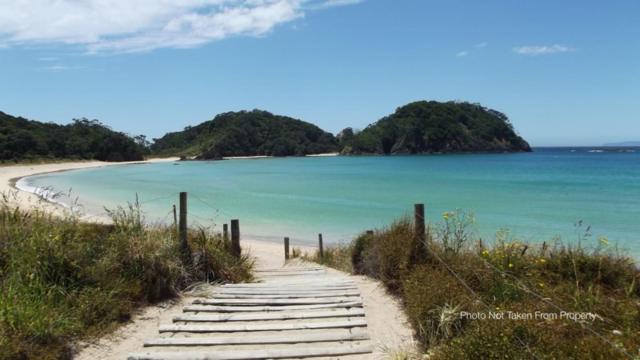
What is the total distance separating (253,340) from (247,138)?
157523 mm

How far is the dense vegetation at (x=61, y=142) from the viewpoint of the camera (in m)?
81.9

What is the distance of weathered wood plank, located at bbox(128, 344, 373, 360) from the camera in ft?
15.0

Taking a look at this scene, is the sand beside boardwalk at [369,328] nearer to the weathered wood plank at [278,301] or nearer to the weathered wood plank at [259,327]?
the weathered wood plank at [259,327]

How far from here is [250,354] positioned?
4.63 m

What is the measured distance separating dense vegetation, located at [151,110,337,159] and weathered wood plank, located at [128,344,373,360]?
139 meters

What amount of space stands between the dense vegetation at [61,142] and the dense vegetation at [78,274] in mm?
84737

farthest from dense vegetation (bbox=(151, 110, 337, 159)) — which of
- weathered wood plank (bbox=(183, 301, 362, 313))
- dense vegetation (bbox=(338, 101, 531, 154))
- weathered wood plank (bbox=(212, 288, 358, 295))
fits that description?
weathered wood plank (bbox=(183, 301, 362, 313))

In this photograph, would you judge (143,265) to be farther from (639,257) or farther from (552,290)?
(639,257)

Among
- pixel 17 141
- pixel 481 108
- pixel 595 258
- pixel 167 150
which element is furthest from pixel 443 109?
pixel 595 258

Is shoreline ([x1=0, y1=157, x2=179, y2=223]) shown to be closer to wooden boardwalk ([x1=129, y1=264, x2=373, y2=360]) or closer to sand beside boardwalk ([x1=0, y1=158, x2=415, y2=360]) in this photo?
sand beside boardwalk ([x1=0, y1=158, x2=415, y2=360])

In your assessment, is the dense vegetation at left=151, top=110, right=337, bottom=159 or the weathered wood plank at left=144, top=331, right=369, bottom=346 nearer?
the weathered wood plank at left=144, top=331, right=369, bottom=346

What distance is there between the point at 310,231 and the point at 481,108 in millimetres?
157961

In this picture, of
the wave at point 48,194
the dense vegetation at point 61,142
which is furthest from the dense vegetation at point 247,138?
the wave at point 48,194

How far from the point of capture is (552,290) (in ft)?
19.1
